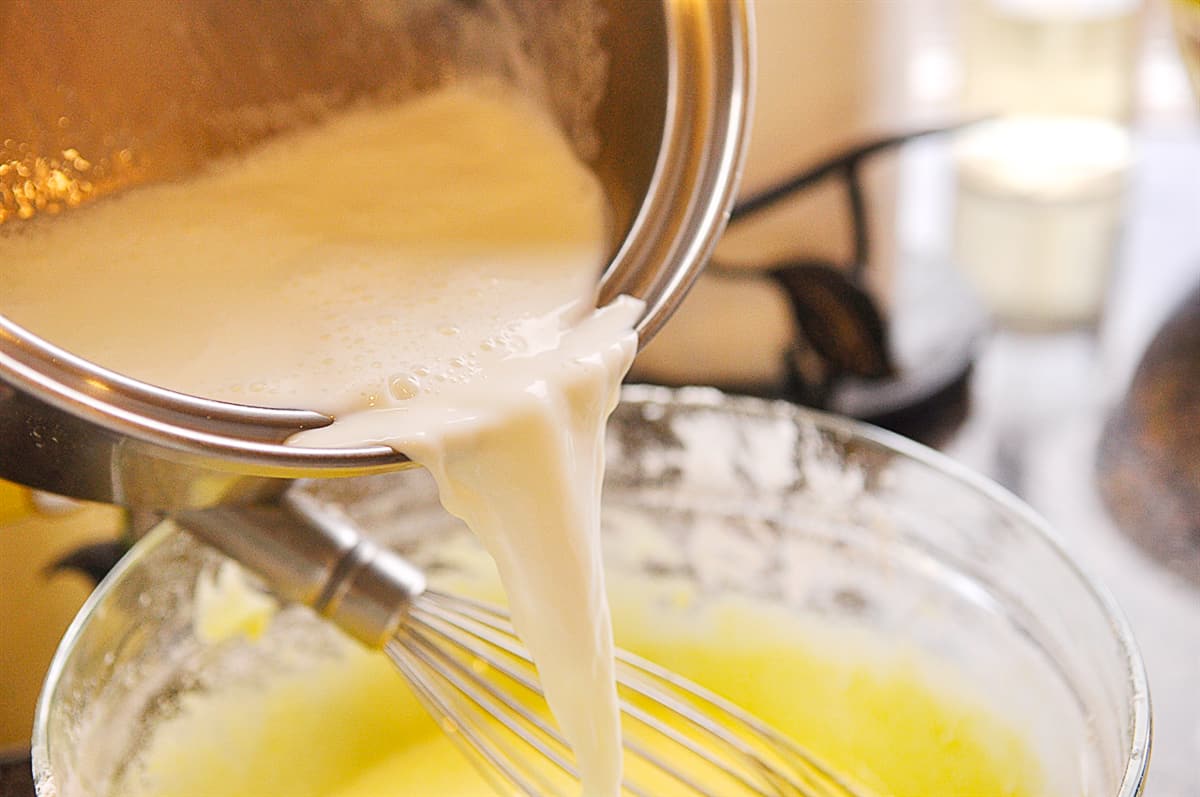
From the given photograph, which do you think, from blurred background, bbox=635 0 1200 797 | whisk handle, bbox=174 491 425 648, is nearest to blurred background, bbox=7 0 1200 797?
blurred background, bbox=635 0 1200 797

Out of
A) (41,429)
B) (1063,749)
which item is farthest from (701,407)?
(41,429)

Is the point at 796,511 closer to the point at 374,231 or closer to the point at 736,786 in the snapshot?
the point at 736,786

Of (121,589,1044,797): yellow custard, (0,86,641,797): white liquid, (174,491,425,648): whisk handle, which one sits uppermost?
(0,86,641,797): white liquid

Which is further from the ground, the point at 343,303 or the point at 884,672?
the point at 343,303

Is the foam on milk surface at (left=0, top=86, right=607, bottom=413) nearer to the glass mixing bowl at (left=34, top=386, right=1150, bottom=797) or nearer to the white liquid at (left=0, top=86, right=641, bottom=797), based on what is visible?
the white liquid at (left=0, top=86, right=641, bottom=797)

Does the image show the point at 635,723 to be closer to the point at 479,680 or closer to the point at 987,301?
the point at 479,680

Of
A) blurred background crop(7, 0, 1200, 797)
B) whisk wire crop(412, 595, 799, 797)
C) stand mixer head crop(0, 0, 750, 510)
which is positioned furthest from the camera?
blurred background crop(7, 0, 1200, 797)
